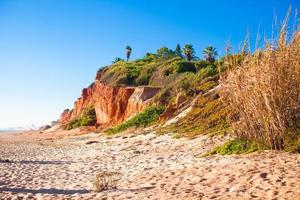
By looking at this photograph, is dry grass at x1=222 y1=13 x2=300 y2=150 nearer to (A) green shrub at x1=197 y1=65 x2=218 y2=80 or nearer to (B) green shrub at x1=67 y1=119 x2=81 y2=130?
(A) green shrub at x1=197 y1=65 x2=218 y2=80

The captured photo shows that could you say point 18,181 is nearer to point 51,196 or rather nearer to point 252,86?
point 51,196

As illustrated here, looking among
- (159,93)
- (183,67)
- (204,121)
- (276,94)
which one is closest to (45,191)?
(276,94)

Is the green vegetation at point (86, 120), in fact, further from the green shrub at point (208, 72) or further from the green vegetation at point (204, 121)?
the green vegetation at point (204, 121)

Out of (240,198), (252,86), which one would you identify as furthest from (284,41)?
(240,198)

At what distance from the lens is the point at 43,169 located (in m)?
13.9

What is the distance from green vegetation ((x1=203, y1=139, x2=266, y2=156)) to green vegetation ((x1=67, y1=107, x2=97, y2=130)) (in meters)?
37.1

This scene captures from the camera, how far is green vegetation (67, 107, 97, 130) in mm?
49125

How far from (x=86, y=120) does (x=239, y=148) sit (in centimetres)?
3892

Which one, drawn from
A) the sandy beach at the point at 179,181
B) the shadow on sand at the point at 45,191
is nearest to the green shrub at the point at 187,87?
the sandy beach at the point at 179,181

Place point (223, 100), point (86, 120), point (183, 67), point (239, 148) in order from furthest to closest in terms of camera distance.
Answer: point (86, 120) < point (183, 67) < point (223, 100) < point (239, 148)

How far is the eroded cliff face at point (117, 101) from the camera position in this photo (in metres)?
39.6

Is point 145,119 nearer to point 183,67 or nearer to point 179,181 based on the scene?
point 183,67

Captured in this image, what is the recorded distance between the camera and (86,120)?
49.5 meters

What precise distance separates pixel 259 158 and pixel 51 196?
493cm
